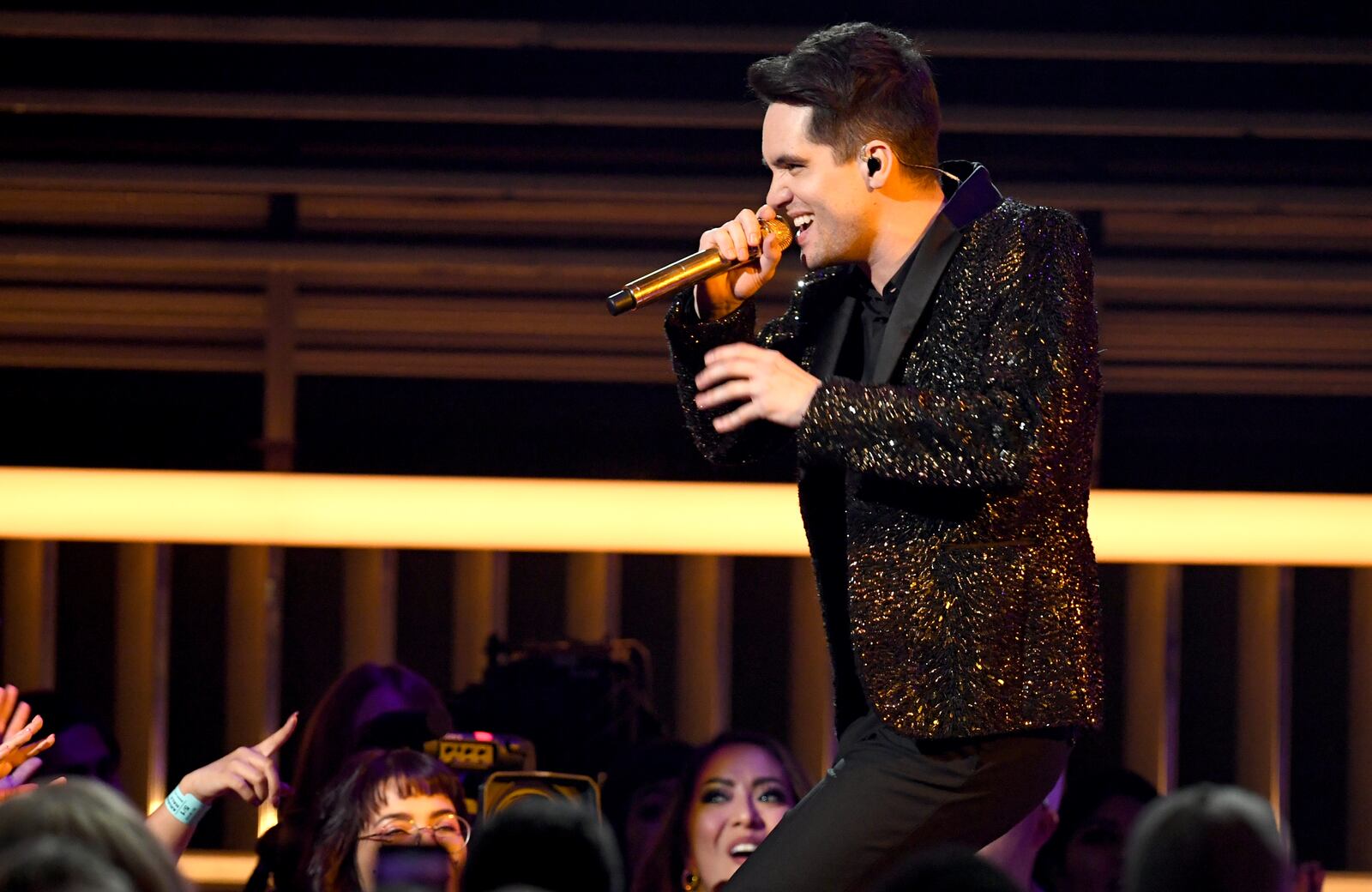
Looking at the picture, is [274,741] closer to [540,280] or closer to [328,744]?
[328,744]

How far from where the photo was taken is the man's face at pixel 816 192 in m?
1.63

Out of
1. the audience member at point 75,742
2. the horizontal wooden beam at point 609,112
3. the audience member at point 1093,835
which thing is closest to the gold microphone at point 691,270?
the audience member at point 1093,835

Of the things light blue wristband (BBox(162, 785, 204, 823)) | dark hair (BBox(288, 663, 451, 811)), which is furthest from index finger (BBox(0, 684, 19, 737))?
dark hair (BBox(288, 663, 451, 811))

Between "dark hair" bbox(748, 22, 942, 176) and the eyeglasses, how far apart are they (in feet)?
4.31

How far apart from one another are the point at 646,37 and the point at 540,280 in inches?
33.5

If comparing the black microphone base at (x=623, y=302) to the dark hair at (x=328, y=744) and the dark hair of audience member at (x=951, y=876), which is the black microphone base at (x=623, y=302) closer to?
the dark hair of audience member at (x=951, y=876)

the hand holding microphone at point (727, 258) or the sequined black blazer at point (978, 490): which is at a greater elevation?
the hand holding microphone at point (727, 258)

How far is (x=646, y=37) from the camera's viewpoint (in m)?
3.92

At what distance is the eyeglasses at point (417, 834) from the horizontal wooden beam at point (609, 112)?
2.03 metres

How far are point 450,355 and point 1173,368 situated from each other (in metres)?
1.95

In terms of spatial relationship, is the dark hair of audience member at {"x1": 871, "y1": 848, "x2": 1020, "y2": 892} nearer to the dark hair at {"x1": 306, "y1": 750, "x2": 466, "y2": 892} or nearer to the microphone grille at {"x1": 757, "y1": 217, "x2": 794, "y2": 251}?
the microphone grille at {"x1": 757, "y1": 217, "x2": 794, "y2": 251}

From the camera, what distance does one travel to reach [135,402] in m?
4.66

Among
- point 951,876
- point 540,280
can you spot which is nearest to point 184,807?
point 951,876

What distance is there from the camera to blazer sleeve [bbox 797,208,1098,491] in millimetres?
1475
